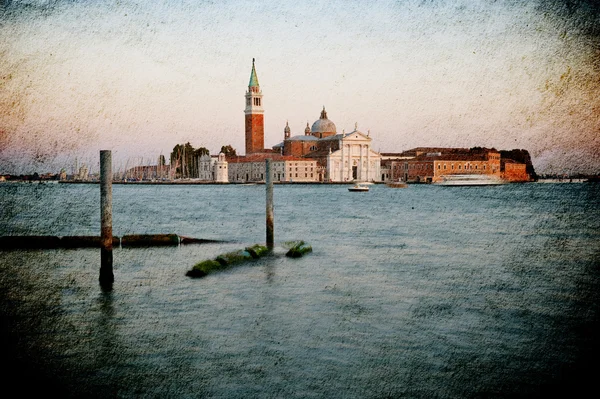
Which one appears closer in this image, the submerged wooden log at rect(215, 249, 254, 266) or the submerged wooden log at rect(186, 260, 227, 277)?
the submerged wooden log at rect(186, 260, 227, 277)

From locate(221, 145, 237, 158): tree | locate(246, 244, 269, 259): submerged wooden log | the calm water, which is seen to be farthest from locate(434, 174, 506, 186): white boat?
locate(246, 244, 269, 259): submerged wooden log

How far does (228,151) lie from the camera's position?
9031cm

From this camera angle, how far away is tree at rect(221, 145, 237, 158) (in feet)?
295

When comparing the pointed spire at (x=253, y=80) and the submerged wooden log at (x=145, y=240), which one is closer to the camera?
the submerged wooden log at (x=145, y=240)

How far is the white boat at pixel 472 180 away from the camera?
69.8 meters

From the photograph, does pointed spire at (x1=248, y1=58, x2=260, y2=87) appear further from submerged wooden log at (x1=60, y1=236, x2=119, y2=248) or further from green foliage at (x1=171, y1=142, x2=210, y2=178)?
submerged wooden log at (x1=60, y1=236, x2=119, y2=248)

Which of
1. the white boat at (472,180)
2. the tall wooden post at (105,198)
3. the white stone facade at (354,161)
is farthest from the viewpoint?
the white stone facade at (354,161)

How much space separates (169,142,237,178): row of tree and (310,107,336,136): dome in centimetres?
1269

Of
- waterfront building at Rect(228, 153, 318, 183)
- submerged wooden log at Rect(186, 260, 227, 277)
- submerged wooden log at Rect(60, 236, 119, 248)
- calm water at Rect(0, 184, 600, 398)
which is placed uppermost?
waterfront building at Rect(228, 153, 318, 183)

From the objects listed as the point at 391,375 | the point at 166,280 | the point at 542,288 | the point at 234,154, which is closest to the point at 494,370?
the point at 391,375

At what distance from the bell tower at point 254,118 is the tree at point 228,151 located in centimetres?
718

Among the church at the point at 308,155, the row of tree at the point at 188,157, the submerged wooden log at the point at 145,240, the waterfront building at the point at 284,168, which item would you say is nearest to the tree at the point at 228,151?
the row of tree at the point at 188,157

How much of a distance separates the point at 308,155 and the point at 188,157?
17310 mm

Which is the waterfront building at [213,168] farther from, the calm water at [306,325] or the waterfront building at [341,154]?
the calm water at [306,325]
